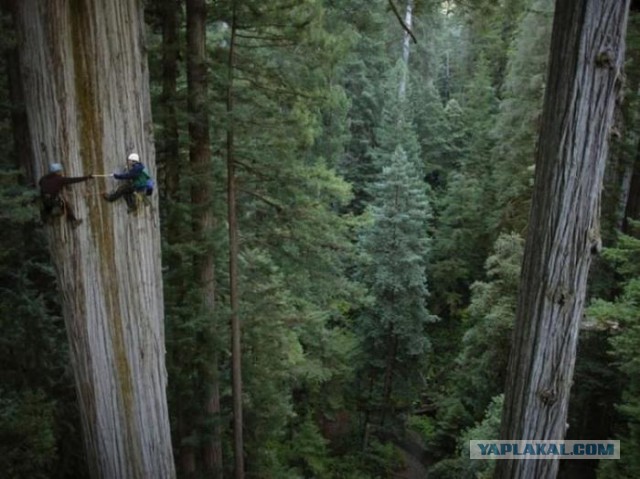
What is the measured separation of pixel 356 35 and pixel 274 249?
3535mm

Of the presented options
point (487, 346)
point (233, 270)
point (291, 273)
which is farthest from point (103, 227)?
point (487, 346)

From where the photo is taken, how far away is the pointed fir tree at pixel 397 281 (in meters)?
16.1

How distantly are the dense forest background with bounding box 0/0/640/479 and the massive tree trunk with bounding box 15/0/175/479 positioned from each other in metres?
1.04

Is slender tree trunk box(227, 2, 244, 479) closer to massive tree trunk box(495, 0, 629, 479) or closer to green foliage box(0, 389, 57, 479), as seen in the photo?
green foliage box(0, 389, 57, 479)

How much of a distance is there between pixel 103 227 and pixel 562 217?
2.67 metres

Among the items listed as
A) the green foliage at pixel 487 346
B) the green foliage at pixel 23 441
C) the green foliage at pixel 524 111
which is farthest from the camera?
the green foliage at pixel 524 111

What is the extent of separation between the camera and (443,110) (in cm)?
2642

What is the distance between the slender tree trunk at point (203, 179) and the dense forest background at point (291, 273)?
0.03m

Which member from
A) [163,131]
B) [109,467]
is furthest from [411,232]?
[109,467]

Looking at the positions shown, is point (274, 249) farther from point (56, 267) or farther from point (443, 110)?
point (443, 110)

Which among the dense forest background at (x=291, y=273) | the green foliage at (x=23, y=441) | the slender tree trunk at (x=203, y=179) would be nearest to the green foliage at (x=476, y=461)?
the dense forest background at (x=291, y=273)

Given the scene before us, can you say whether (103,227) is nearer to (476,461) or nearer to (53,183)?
(53,183)

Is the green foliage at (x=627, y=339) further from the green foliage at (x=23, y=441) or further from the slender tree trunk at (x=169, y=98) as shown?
the green foliage at (x=23, y=441)

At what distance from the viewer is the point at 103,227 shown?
113 inches
